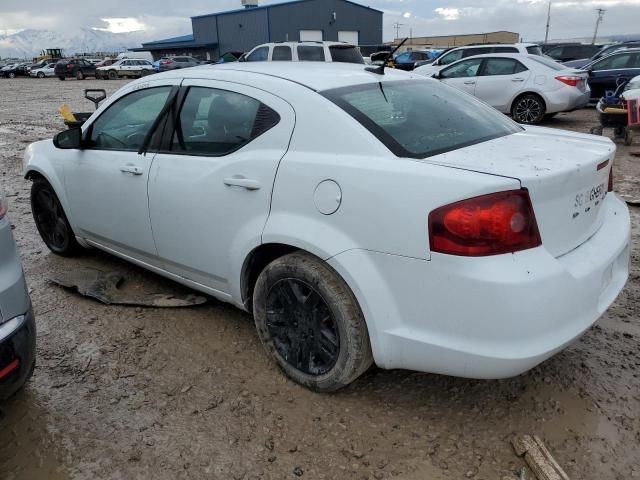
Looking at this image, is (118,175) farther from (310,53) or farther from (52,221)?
(310,53)

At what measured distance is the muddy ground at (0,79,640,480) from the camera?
2.25m

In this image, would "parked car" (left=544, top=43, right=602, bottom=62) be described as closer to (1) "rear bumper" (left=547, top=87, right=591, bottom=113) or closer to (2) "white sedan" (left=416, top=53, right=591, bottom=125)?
(2) "white sedan" (left=416, top=53, right=591, bottom=125)

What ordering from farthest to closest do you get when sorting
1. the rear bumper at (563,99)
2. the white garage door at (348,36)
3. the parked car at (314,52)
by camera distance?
the white garage door at (348,36), the parked car at (314,52), the rear bumper at (563,99)

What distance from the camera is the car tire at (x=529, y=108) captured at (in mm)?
10633

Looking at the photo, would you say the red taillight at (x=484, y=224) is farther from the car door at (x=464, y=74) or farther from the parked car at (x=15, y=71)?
the parked car at (x=15, y=71)

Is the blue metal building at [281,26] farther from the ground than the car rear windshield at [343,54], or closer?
farther from the ground

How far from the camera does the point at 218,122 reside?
9.75 feet

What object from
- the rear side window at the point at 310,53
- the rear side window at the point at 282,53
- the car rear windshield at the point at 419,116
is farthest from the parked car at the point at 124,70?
the car rear windshield at the point at 419,116

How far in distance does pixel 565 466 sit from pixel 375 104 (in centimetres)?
185

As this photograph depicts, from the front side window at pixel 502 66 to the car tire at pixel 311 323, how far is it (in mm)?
9805

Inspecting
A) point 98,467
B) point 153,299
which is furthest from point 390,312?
point 153,299

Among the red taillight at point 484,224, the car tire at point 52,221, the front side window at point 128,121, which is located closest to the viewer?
the red taillight at point 484,224

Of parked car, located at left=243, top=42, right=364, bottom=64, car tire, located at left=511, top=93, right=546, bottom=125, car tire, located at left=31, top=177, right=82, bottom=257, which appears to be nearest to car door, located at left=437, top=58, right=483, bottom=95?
car tire, located at left=511, top=93, right=546, bottom=125

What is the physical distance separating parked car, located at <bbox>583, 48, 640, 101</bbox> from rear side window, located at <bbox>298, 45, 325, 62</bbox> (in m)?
6.85
